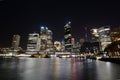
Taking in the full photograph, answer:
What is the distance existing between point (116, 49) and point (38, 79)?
3116 inches

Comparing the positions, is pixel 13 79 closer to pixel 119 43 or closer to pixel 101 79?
pixel 101 79

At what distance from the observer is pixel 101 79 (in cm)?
2667

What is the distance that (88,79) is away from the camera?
26.7m

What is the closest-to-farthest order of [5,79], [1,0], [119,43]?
[1,0], [5,79], [119,43]

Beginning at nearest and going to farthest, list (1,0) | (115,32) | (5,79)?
(1,0) → (5,79) → (115,32)

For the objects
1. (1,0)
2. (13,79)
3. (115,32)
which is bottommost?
(13,79)

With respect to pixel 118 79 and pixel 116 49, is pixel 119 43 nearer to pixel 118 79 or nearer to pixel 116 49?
pixel 116 49

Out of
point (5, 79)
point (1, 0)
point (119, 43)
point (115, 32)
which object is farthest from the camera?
point (115, 32)

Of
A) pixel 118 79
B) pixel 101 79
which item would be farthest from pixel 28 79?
pixel 118 79

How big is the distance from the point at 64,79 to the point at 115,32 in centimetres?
9241

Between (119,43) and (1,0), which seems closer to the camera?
(1,0)

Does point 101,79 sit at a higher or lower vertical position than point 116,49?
lower

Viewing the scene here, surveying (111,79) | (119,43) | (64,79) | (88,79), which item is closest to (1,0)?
(64,79)

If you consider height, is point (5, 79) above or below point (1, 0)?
below
